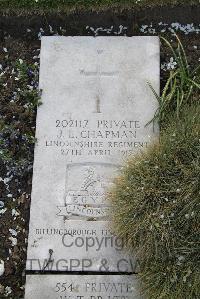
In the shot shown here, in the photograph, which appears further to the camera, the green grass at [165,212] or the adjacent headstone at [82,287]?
the adjacent headstone at [82,287]

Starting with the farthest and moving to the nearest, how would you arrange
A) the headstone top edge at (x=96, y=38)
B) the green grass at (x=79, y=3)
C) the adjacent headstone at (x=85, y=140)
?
the green grass at (x=79, y=3)
the headstone top edge at (x=96, y=38)
the adjacent headstone at (x=85, y=140)

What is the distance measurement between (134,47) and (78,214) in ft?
4.84

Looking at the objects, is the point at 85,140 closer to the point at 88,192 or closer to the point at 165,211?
the point at 88,192

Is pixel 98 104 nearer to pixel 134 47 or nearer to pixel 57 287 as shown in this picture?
pixel 134 47

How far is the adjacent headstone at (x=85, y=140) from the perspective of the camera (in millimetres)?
4777

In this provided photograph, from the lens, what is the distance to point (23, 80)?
5398 mm

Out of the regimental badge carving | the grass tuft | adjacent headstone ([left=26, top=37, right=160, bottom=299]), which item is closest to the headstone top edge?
adjacent headstone ([left=26, top=37, right=160, bottom=299])

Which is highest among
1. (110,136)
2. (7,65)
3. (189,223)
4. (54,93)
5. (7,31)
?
(7,31)

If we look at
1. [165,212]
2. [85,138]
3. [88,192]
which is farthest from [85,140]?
[165,212]

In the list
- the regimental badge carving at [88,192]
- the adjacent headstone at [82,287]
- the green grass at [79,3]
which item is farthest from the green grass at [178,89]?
the adjacent headstone at [82,287]

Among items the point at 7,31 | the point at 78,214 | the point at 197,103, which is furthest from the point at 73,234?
the point at 7,31

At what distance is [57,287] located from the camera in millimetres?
4711

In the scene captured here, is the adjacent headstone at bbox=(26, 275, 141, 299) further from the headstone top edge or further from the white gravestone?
the headstone top edge

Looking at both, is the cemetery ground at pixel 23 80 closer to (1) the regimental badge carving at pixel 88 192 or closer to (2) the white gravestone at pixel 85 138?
(2) the white gravestone at pixel 85 138
